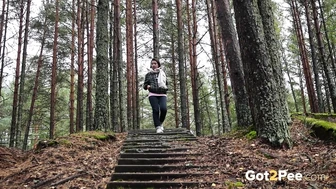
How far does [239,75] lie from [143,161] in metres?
3.69

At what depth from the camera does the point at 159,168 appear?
4273 mm

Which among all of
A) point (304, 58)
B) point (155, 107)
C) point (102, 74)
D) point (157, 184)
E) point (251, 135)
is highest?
point (304, 58)

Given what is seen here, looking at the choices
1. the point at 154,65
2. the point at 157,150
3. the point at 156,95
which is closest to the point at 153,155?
the point at 157,150

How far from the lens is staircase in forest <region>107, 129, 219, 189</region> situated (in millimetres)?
3682

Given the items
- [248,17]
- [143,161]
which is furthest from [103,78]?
[248,17]

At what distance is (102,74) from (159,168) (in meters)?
4.77

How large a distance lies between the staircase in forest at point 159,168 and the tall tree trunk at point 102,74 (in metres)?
2.40

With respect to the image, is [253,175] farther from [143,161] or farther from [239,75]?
[239,75]

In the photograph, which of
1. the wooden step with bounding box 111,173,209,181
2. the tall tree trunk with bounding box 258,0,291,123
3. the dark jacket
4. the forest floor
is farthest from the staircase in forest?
the tall tree trunk with bounding box 258,0,291,123

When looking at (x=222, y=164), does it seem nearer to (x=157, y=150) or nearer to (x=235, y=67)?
(x=157, y=150)

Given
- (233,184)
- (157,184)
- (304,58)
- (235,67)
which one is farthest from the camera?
(304,58)

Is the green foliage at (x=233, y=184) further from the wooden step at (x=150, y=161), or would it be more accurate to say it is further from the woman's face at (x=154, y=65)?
the woman's face at (x=154, y=65)

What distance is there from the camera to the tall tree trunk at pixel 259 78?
4.62 metres

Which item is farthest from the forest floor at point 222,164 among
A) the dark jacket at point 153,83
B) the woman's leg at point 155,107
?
the dark jacket at point 153,83
